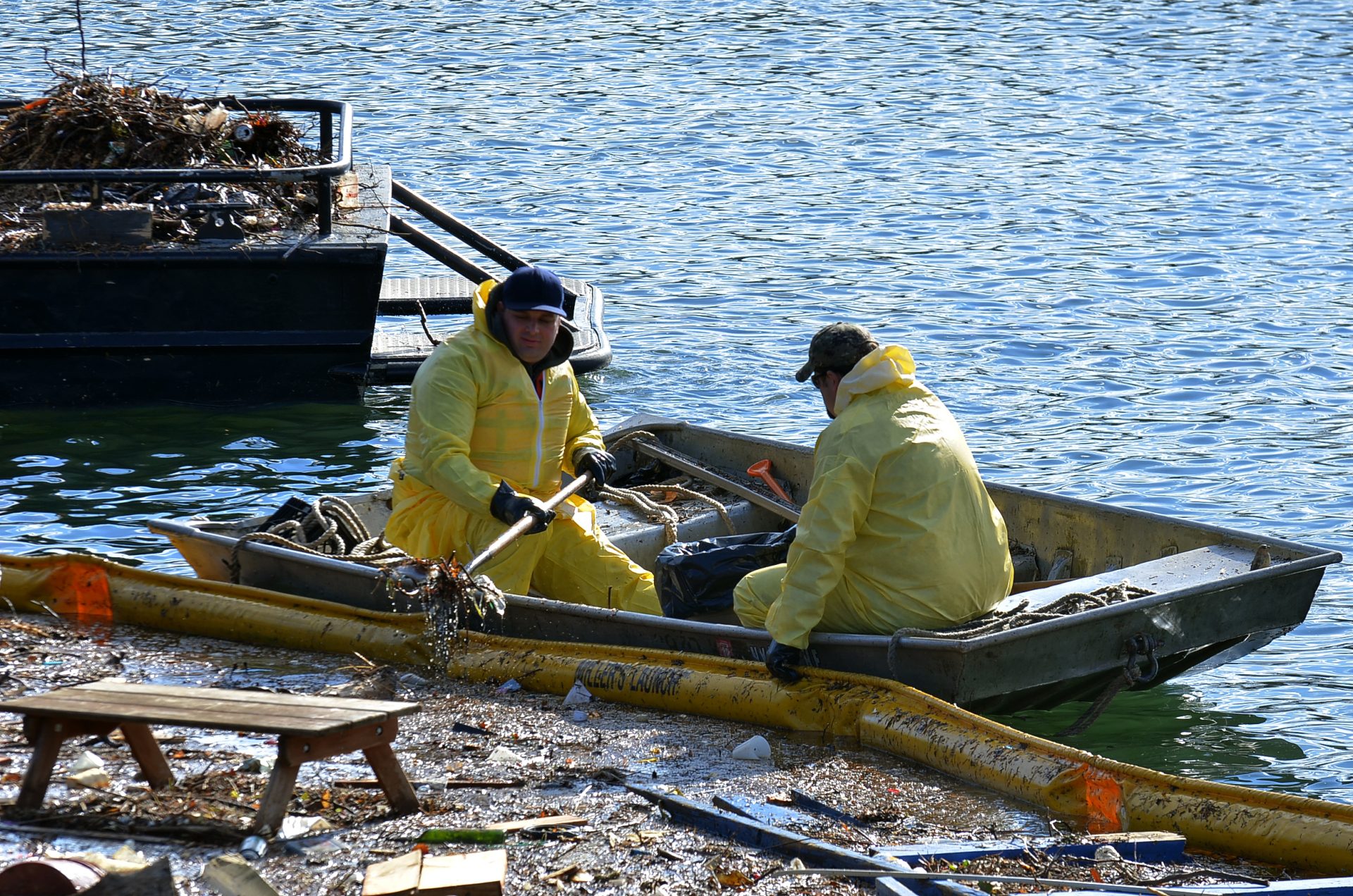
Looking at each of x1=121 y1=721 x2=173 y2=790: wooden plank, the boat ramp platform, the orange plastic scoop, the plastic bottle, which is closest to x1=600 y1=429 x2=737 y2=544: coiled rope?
the orange plastic scoop

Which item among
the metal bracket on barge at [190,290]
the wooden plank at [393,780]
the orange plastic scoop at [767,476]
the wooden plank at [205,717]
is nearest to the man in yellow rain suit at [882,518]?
the wooden plank at [393,780]

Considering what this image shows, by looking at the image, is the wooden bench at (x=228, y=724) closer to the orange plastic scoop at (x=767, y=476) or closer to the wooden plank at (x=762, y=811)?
the wooden plank at (x=762, y=811)

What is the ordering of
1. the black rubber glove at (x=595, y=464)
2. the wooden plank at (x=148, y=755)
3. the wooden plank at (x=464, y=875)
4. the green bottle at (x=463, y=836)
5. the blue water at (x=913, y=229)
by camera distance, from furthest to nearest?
the blue water at (x=913, y=229) → the black rubber glove at (x=595, y=464) → the wooden plank at (x=148, y=755) → the green bottle at (x=463, y=836) → the wooden plank at (x=464, y=875)

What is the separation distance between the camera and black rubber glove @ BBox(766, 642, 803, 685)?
6.09m

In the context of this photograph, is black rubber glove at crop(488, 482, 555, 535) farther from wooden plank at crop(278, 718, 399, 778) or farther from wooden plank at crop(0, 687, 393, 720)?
wooden plank at crop(278, 718, 399, 778)

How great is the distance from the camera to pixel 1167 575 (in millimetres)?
6551

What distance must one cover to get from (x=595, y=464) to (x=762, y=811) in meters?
2.70

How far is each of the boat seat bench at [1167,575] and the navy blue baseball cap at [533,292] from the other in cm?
223

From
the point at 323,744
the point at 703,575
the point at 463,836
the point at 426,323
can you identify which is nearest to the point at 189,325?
the point at 426,323


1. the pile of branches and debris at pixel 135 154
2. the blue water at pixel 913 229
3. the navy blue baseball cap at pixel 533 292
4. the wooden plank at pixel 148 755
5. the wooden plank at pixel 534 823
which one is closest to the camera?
the wooden plank at pixel 534 823

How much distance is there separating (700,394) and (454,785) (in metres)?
7.53

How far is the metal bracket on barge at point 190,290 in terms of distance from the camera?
10.8 meters

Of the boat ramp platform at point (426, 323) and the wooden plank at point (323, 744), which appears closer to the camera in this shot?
the wooden plank at point (323, 744)

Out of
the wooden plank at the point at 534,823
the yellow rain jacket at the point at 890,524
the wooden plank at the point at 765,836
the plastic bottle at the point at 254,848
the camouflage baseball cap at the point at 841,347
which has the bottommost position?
the wooden plank at the point at 534,823
